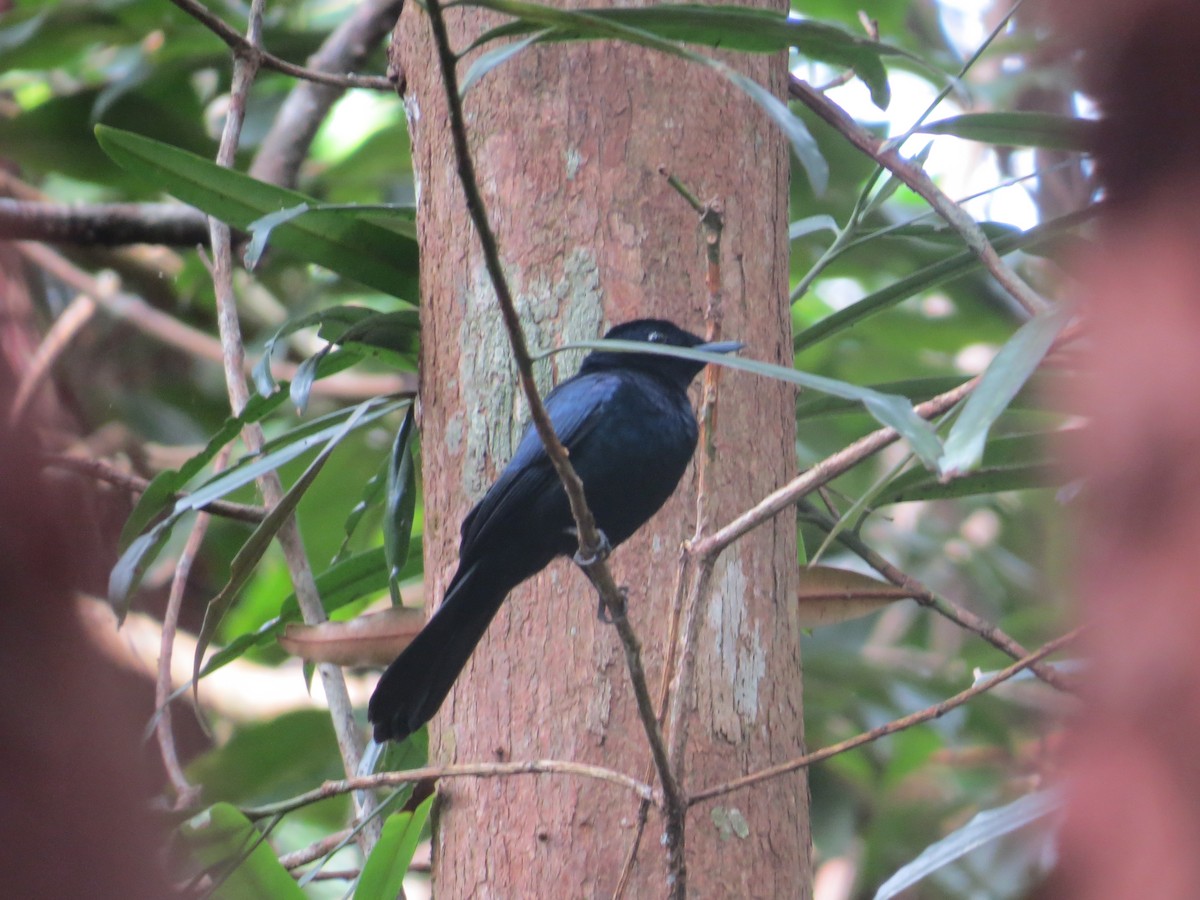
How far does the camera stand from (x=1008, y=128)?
7.84 feet

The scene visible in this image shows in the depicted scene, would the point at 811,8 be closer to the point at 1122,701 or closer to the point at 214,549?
the point at 214,549

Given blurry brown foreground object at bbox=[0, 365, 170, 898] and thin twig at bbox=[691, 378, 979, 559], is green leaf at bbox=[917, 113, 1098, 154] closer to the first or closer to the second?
thin twig at bbox=[691, 378, 979, 559]

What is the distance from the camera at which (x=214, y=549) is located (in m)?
4.96

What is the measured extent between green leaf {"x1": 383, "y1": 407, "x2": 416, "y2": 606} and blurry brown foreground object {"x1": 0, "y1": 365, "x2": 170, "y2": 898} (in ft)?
5.95

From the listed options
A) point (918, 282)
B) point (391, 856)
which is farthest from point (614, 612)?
point (918, 282)

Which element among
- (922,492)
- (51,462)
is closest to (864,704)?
(922,492)

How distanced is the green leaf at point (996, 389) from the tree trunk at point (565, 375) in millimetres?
603

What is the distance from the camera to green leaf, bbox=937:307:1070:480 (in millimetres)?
1305

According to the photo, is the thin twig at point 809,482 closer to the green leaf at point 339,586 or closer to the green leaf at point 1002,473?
the green leaf at point 1002,473

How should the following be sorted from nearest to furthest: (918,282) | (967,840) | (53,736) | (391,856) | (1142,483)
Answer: (1142,483) → (53,736) → (967,840) → (391,856) → (918,282)

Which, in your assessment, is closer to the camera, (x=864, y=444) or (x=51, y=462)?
(x=51, y=462)

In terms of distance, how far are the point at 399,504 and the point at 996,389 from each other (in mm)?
1305

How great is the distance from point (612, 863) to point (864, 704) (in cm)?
302

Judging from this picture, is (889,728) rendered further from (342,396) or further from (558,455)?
(342,396)
